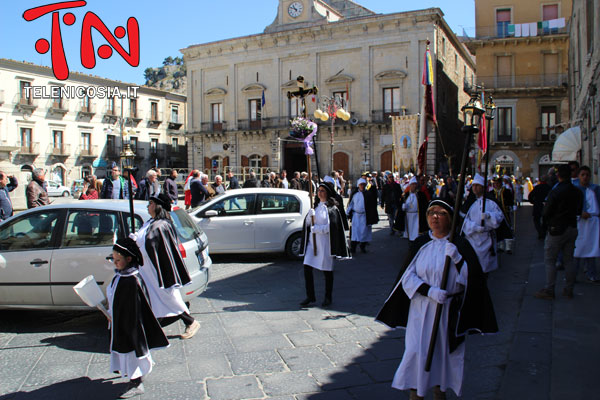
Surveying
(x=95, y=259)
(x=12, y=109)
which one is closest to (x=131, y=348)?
(x=95, y=259)

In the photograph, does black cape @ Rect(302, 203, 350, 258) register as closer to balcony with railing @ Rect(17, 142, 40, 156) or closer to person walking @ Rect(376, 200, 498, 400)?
person walking @ Rect(376, 200, 498, 400)

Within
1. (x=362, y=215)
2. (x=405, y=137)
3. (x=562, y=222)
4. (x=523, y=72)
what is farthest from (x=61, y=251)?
(x=523, y=72)

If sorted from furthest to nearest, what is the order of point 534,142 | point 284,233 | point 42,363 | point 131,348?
1. point 534,142
2. point 284,233
3. point 42,363
4. point 131,348

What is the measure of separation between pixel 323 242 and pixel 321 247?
8cm

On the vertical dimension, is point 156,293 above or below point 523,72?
below

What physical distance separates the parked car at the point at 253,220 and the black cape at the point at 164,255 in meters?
4.45

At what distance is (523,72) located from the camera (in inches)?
1335

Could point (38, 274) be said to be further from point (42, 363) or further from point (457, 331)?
point (457, 331)

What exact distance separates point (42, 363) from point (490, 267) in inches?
233

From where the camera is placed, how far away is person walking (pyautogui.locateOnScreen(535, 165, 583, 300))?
6.33 metres

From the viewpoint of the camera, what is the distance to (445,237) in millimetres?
3262

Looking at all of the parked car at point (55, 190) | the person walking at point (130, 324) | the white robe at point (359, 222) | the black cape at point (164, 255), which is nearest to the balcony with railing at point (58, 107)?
the parked car at point (55, 190)

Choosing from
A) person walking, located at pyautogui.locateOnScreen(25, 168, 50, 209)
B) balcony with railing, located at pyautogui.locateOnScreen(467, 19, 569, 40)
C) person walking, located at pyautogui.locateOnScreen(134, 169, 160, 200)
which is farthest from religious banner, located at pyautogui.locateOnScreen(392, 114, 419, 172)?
person walking, located at pyautogui.locateOnScreen(25, 168, 50, 209)

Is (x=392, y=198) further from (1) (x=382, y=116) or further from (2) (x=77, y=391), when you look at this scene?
(1) (x=382, y=116)
